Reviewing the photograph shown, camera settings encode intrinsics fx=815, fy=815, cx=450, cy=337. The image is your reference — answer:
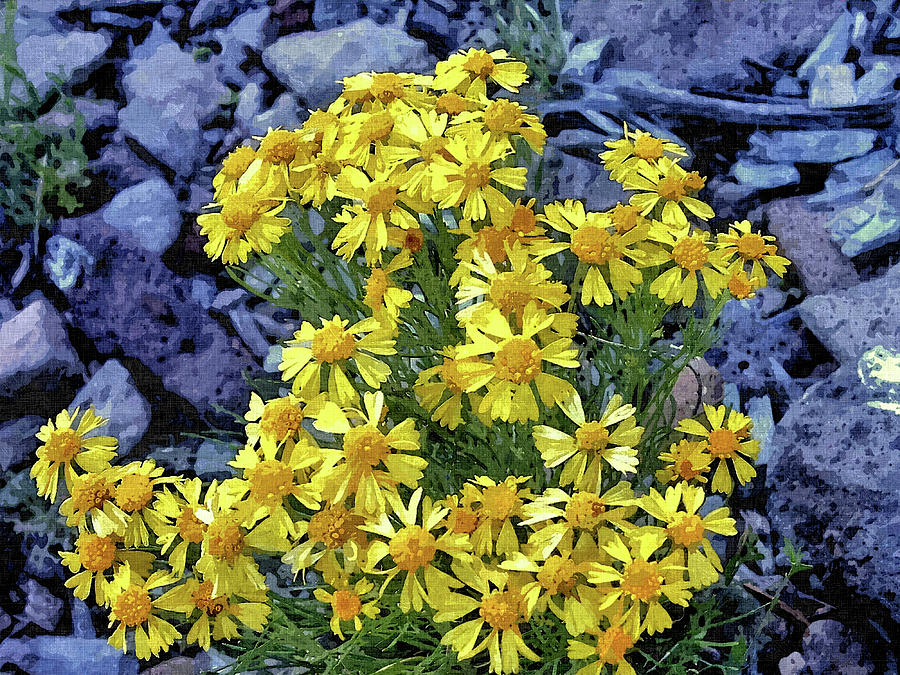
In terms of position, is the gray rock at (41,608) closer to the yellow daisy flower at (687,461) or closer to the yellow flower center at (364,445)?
the yellow flower center at (364,445)

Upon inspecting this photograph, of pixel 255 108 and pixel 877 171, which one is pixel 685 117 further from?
pixel 255 108

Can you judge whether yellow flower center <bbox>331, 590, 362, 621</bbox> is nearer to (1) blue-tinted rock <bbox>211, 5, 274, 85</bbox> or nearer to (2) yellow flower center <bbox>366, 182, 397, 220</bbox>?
(2) yellow flower center <bbox>366, 182, 397, 220</bbox>

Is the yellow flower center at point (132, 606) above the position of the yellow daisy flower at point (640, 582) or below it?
below

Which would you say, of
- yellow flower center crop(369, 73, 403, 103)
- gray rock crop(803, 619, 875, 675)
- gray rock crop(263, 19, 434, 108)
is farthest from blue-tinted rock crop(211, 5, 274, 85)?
gray rock crop(803, 619, 875, 675)

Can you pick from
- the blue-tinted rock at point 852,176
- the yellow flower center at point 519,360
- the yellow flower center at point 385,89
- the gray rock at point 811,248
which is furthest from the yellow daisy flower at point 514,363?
the blue-tinted rock at point 852,176

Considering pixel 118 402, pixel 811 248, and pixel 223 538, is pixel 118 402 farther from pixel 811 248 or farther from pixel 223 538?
pixel 811 248

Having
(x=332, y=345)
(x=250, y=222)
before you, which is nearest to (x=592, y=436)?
(x=332, y=345)
